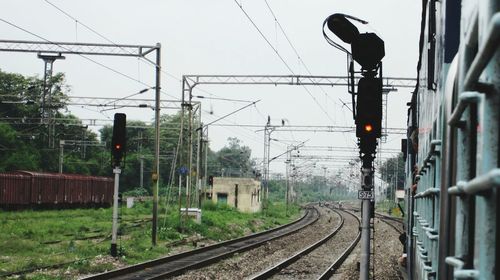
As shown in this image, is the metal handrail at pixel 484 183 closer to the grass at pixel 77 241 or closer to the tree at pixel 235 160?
the grass at pixel 77 241

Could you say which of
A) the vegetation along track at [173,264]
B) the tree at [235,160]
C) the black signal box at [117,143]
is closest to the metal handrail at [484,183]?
the vegetation along track at [173,264]

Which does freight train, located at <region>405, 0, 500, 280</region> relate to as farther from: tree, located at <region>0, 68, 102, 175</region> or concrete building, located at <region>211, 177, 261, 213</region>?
concrete building, located at <region>211, 177, 261, 213</region>

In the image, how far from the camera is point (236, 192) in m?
57.4

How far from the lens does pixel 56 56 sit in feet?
77.9

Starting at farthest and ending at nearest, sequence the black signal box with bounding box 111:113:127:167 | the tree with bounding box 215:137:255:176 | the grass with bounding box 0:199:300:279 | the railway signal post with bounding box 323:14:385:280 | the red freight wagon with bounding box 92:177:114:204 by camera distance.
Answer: the tree with bounding box 215:137:255:176 < the red freight wagon with bounding box 92:177:114:204 < the black signal box with bounding box 111:113:127:167 < the grass with bounding box 0:199:300:279 < the railway signal post with bounding box 323:14:385:280

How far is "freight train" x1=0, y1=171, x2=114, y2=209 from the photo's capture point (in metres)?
37.5

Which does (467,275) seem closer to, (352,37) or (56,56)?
(352,37)

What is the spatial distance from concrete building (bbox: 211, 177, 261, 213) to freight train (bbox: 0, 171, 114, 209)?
10.8 metres

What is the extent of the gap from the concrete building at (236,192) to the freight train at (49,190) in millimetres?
10789

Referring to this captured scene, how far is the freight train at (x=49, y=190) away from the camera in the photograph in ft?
123

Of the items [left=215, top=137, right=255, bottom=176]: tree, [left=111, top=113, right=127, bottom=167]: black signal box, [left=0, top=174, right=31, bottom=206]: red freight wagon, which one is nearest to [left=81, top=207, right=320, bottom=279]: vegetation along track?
[left=111, top=113, right=127, bottom=167]: black signal box

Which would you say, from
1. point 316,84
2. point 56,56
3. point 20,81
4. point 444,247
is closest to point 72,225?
point 56,56

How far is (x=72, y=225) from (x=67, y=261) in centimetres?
1373

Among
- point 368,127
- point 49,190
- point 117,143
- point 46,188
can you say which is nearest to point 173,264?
point 117,143
